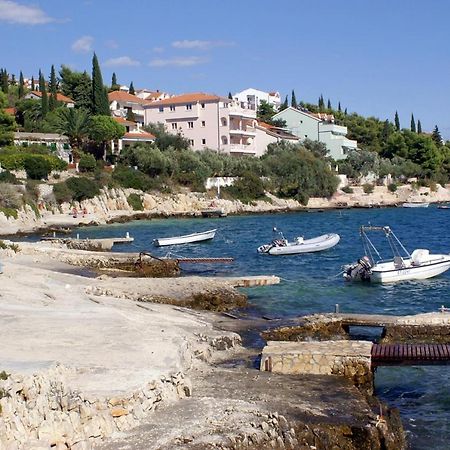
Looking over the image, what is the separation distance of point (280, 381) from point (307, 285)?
17.1 metres

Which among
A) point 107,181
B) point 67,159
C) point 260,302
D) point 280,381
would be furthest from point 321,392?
point 67,159

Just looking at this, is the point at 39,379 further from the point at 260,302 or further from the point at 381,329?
the point at 260,302

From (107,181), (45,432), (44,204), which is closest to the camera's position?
Answer: (45,432)

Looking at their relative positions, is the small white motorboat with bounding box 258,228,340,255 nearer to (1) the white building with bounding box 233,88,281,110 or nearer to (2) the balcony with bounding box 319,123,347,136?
(2) the balcony with bounding box 319,123,347,136

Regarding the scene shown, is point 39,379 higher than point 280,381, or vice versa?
point 39,379

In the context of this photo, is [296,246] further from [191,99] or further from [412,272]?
[191,99]

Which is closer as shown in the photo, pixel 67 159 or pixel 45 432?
pixel 45 432

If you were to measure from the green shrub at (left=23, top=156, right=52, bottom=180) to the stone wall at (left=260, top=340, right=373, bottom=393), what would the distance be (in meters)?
61.6

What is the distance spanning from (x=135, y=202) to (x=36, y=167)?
12.1 m

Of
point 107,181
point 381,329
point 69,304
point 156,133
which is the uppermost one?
point 156,133

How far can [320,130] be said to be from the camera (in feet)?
389

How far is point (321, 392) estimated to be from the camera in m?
13.9

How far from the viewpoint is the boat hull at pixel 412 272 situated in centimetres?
3253

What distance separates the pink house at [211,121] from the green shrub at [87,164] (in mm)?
23364
